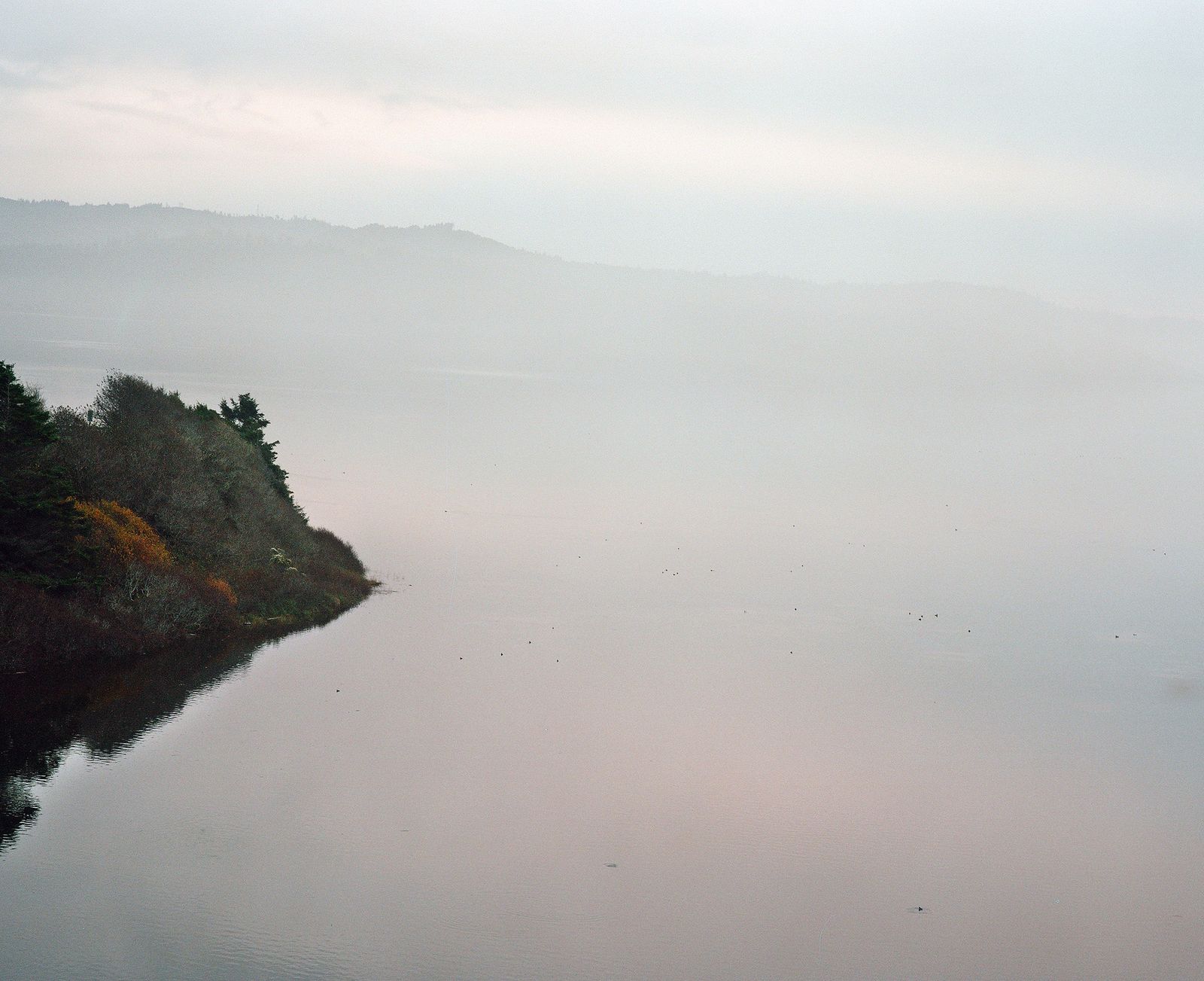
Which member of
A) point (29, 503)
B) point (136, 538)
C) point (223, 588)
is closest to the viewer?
point (29, 503)

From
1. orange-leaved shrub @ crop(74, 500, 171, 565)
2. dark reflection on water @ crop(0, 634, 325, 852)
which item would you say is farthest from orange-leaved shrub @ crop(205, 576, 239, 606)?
dark reflection on water @ crop(0, 634, 325, 852)

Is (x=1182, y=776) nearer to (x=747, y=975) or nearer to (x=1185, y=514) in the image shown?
(x=747, y=975)

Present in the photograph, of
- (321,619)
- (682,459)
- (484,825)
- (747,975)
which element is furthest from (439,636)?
(682,459)

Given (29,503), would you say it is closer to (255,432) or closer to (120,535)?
(120,535)

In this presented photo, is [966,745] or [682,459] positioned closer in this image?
[966,745]

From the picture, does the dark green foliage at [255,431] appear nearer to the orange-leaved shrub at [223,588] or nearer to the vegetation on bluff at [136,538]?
the vegetation on bluff at [136,538]

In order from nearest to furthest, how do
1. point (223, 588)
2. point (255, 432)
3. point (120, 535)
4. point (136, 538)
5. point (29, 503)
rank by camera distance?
point (29, 503) → point (120, 535) → point (136, 538) → point (223, 588) → point (255, 432)

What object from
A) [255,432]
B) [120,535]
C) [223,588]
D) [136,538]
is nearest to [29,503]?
[120,535]
